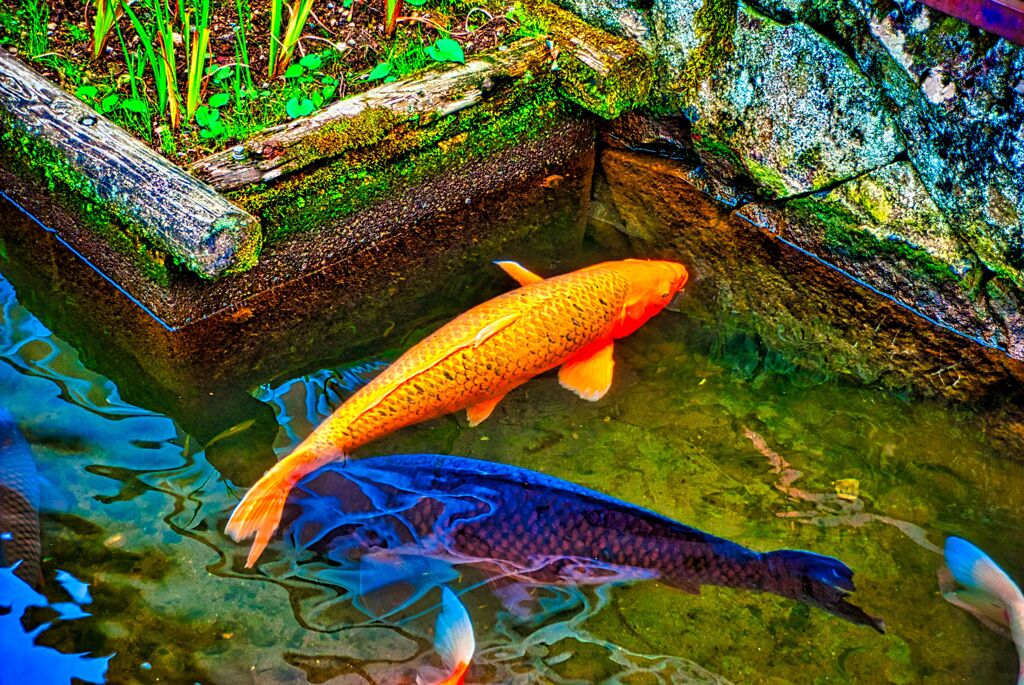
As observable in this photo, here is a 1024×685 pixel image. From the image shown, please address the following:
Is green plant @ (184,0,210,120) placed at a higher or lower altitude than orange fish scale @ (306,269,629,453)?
higher

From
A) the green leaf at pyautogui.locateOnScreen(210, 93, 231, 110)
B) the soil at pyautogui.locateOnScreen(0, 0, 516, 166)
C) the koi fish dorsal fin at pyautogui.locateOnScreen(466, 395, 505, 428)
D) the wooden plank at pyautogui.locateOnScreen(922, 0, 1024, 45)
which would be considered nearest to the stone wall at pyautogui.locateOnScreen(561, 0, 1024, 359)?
the wooden plank at pyautogui.locateOnScreen(922, 0, 1024, 45)

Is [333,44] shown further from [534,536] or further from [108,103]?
[534,536]

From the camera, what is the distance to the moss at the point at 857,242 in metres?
4.55

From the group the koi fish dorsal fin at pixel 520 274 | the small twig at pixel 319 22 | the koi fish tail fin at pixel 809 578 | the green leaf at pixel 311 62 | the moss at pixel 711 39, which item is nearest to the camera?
the koi fish tail fin at pixel 809 578

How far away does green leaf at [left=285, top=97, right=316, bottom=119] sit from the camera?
4383mm

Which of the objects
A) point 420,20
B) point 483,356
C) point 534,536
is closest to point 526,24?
Result: point 420,20

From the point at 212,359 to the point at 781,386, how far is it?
239 centimetres

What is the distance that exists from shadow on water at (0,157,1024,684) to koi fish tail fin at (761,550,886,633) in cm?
21

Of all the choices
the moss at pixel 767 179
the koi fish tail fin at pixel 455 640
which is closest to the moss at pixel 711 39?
the moss at pixel 767 179

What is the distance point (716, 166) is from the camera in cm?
519

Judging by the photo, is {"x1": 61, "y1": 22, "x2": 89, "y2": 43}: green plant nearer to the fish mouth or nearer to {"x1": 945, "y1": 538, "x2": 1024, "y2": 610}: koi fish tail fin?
the fish mouth

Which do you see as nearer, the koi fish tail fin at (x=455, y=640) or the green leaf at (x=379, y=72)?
the koi fish tail fin at (x=455, y=640)

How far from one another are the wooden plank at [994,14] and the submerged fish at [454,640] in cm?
292

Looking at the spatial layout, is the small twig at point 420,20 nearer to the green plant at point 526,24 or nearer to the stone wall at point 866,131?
the green plant at point 526,24
